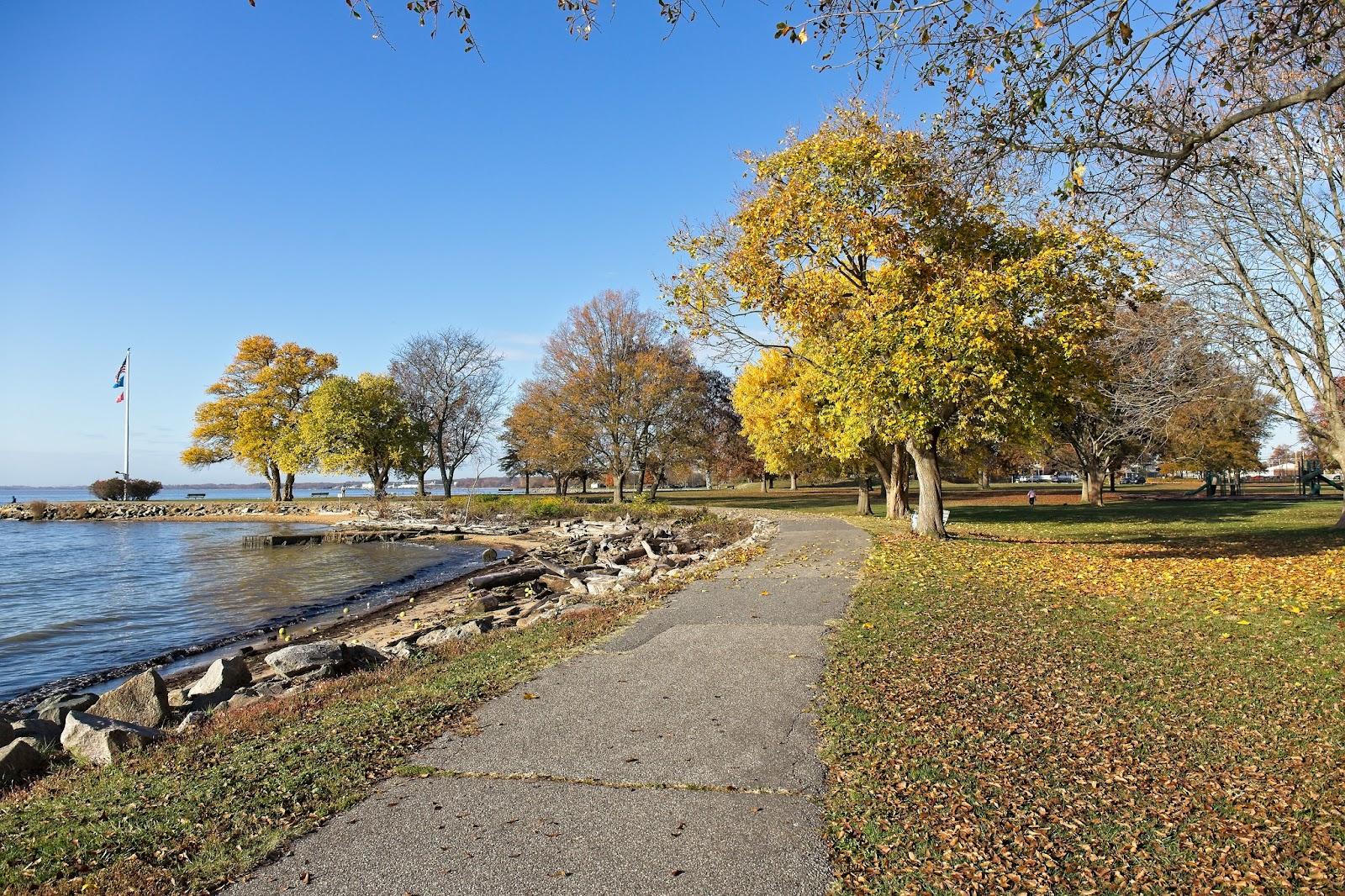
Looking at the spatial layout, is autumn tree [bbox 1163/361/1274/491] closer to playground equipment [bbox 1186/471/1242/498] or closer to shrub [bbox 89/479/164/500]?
playground equipment [bbox 1186/471/1242/498]

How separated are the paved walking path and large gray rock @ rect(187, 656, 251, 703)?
4.31m

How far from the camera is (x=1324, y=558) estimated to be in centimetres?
1370

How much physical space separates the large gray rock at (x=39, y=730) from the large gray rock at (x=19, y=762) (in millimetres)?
1017

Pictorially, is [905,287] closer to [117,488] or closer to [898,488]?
[898,488]

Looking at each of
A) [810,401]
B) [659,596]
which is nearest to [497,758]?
[659,596]

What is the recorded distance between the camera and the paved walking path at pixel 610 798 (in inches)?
133

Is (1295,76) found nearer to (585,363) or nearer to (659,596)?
(659,596)

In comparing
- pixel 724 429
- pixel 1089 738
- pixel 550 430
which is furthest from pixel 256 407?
pixel 1089 738

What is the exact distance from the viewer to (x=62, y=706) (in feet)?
27.9

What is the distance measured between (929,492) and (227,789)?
15360mm

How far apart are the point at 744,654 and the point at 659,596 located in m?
3.73

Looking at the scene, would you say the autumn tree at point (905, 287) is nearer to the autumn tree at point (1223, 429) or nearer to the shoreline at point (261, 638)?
the autumn tree at point (1223, 429)

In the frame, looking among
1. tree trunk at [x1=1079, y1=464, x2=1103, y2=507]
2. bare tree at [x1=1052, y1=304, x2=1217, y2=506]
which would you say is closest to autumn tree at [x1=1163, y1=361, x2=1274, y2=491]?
bare tree at [x1=1052, y1=304, x2=1217, y2=506]

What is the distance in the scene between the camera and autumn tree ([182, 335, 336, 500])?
48438mm
